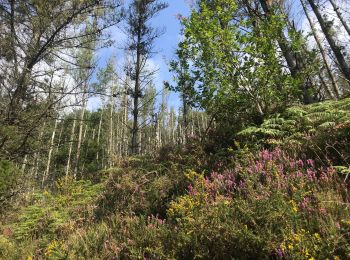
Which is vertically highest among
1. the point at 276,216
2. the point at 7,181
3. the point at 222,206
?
the point at 7,181

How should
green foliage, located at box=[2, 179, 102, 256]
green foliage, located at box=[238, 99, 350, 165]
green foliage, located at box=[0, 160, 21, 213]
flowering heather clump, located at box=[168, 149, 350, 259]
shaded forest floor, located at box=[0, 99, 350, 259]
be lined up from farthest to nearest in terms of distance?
1. green foliage, located at box=[0, 160, 21, 213]
2. green foliage, located at box=[2, 179, 102, 256]
3. green foliage, located at box=[238, 99, 350, 165]
4. shaded forest floor, located at box=[0, 99, 350, 259]
5. flowering heather clump, located at box=[168, 149, 350, 259]

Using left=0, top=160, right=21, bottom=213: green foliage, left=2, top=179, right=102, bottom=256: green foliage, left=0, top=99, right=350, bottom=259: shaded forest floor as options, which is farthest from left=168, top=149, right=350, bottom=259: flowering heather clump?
left=0, top=160, right=21, bottom=213: green foliage

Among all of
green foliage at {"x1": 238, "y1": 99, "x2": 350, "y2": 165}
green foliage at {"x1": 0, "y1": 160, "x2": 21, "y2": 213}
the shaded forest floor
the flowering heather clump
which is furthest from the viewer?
green foliage at {"x1": 0, "y1": 160, "x2": 21, "y2": 213}

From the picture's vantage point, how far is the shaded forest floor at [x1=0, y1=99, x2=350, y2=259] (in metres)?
3.49

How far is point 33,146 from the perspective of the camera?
7574 millimetres

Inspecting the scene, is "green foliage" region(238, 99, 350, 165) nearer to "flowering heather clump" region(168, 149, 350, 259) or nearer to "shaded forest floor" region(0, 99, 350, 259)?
"shaded forest floor" region(0, 99, 350, 259)

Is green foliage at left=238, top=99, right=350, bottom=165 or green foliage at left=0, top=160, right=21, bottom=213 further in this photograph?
green foliage at left=0, top=160, right=21, bottom=213

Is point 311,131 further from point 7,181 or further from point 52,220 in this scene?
point 7,181

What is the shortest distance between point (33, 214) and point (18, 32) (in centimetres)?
479

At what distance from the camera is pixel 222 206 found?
414 cm

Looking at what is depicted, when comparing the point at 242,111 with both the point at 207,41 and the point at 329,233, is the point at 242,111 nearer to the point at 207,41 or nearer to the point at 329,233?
the point at 207,41

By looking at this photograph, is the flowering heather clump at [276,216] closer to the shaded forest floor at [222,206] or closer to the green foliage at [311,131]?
the shaded forest floor at [222,206]

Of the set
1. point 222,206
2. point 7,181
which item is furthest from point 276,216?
point 7,181

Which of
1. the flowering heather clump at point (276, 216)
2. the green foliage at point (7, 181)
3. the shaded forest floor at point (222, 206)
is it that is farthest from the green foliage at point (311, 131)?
the green foliage at point (7, 181)
